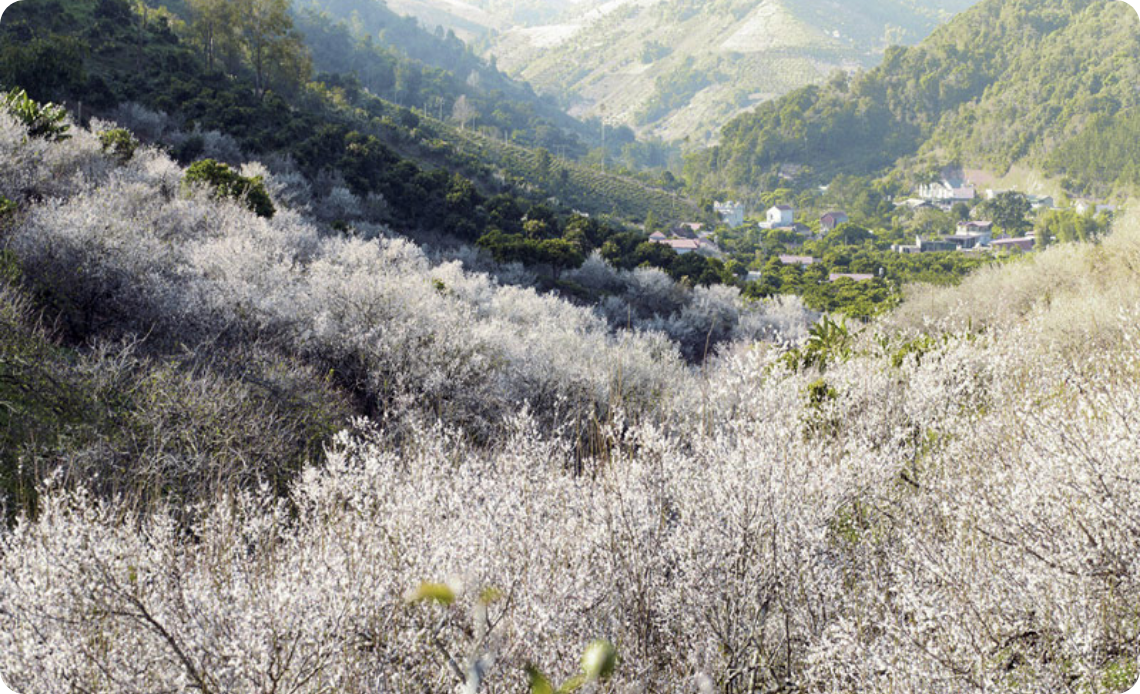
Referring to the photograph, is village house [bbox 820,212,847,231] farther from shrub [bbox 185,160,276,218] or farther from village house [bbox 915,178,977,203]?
shrub [bbox 185,160,276,218]

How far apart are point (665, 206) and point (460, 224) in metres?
48.4

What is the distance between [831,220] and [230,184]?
94300 millimetres

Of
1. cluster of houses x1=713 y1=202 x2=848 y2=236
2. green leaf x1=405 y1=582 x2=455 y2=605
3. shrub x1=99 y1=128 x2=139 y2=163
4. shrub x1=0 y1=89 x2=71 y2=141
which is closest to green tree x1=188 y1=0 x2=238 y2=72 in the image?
shrub x1=99 y1=128 x2=139 y2=163

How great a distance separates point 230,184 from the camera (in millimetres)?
16094

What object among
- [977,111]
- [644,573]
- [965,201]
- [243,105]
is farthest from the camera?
[977,111]

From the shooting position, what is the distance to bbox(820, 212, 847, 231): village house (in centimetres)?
9674

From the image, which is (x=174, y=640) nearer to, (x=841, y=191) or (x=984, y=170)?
(x=841, y=191)

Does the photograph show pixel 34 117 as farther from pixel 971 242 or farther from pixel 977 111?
pixel 977 111

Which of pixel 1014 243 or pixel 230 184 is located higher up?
pixel 1014 243

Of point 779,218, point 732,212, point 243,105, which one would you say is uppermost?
point 243,105

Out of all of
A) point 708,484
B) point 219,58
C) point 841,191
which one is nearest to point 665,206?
point 219,58

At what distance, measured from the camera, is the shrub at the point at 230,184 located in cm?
1558

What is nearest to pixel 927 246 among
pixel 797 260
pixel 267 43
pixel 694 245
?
pixel 797 260

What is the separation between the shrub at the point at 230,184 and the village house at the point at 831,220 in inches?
3561
